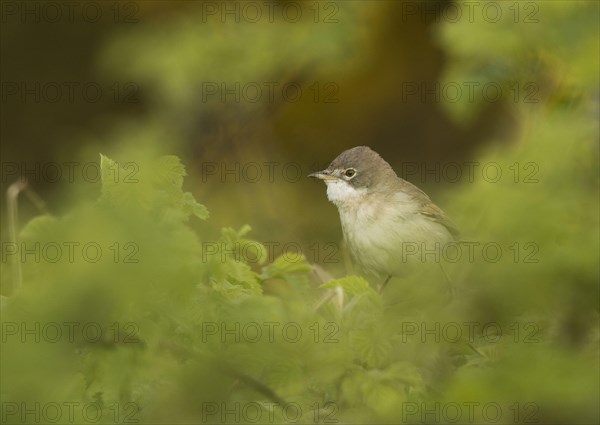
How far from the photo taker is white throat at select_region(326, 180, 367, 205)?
5.29 meters

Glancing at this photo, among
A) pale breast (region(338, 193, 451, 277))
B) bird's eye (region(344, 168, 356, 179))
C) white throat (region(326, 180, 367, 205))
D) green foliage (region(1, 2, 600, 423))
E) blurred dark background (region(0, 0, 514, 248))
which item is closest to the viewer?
green foliage (region(1, 2, 600, 423))

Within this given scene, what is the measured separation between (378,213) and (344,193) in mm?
310

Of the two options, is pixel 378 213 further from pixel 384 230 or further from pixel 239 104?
pixel 239 104

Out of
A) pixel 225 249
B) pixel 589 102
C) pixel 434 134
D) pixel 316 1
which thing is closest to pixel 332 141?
pixel 434 134

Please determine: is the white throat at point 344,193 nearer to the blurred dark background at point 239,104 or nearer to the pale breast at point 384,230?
the pale breast at point 384,230

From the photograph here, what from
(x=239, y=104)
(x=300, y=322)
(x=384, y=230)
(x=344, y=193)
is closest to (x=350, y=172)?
(x=344, y=193)

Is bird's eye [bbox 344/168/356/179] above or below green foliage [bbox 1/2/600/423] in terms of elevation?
below

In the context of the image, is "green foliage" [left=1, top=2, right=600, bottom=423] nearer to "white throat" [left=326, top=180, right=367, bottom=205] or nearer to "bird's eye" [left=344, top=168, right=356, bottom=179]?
"white throat" [left=326, top=180, right=367, bottom=205]

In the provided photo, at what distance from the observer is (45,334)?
1.26 m

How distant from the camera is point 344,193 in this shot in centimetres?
537

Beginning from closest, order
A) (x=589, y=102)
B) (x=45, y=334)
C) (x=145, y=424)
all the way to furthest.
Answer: (x=45, y=334) → (x=145, y=424) → (x=589, y=102)

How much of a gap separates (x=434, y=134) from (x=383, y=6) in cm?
172

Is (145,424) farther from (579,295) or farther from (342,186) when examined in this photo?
(342,186)

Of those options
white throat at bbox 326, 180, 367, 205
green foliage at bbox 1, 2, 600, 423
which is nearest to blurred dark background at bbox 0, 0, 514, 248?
white throat at bbox 326, 180, 367, 205
